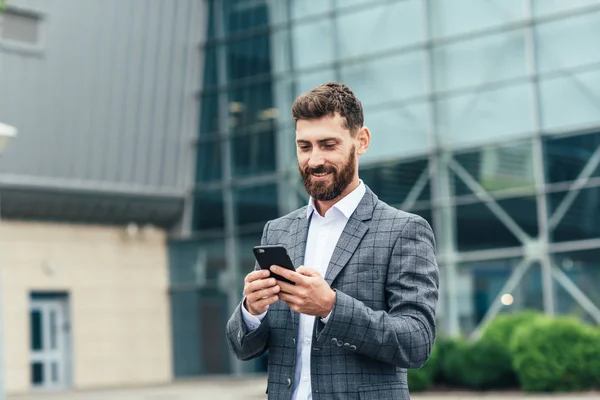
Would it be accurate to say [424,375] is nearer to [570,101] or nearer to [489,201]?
[489,201]

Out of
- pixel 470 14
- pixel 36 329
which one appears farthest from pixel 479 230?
pixel 36 329

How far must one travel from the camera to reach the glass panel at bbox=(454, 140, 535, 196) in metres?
19.9

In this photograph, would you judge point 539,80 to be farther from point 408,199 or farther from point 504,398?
point 504,398

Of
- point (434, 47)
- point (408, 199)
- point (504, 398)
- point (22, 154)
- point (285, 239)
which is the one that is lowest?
→ point (504, 398)

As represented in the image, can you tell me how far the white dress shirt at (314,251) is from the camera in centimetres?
286

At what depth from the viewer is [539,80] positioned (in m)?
19.7

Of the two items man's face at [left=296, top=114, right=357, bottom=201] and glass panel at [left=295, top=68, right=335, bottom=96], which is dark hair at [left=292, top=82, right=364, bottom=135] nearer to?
man's face at [left=296, top=114, right=357, bottom=201]

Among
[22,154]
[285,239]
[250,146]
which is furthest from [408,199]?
[285,239]

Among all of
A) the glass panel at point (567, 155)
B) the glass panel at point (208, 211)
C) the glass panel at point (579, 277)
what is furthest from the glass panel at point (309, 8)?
the glass panel at point (579, 277)

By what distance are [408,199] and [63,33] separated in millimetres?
8042

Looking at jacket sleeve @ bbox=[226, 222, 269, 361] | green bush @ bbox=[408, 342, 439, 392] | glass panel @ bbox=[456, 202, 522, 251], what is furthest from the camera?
glass panel @ bbox=[456, 202, 522, 251]

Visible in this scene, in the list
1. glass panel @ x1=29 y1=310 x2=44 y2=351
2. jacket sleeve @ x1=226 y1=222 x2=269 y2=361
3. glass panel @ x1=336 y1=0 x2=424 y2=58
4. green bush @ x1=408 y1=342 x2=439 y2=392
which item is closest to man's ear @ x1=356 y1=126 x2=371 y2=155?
jacket sleeve @ x1=226 y1=222 x2=269 y2=361

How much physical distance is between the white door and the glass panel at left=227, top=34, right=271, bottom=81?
21.2ft

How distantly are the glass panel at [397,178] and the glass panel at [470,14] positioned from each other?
105 inches
